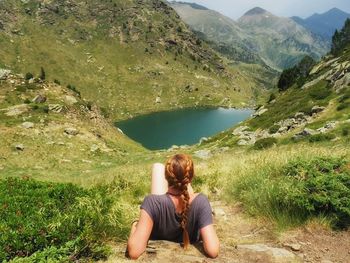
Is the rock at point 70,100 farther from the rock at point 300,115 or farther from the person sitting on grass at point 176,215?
the person sitting on grass at point 176,215

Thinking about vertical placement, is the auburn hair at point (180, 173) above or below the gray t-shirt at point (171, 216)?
above

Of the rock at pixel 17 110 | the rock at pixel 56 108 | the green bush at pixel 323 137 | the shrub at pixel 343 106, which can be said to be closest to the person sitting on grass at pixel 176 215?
the green bush at pixel 323 137

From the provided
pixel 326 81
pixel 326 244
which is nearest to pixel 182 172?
pixel 326 244

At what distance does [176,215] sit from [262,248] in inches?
82.6

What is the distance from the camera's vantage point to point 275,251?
8.63 meters

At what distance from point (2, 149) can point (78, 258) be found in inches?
1614

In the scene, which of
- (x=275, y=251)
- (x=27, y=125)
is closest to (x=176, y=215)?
(x=275, y=251)

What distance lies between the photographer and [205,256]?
8.09 meters

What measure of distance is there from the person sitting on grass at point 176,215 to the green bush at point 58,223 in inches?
33.6

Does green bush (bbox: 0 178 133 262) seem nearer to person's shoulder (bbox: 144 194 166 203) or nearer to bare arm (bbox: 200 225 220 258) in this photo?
person's shoulder (bbox: 144 194 166 203)

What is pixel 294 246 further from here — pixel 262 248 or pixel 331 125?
pixel 331 125

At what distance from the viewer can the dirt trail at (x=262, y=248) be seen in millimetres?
8109

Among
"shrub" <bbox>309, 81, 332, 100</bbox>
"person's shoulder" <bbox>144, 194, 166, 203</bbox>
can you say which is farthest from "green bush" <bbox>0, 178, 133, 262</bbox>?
"shrub" <bbox>309, 81, 332, 100</bbox>

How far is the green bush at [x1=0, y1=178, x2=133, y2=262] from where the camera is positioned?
7655 millimetres
